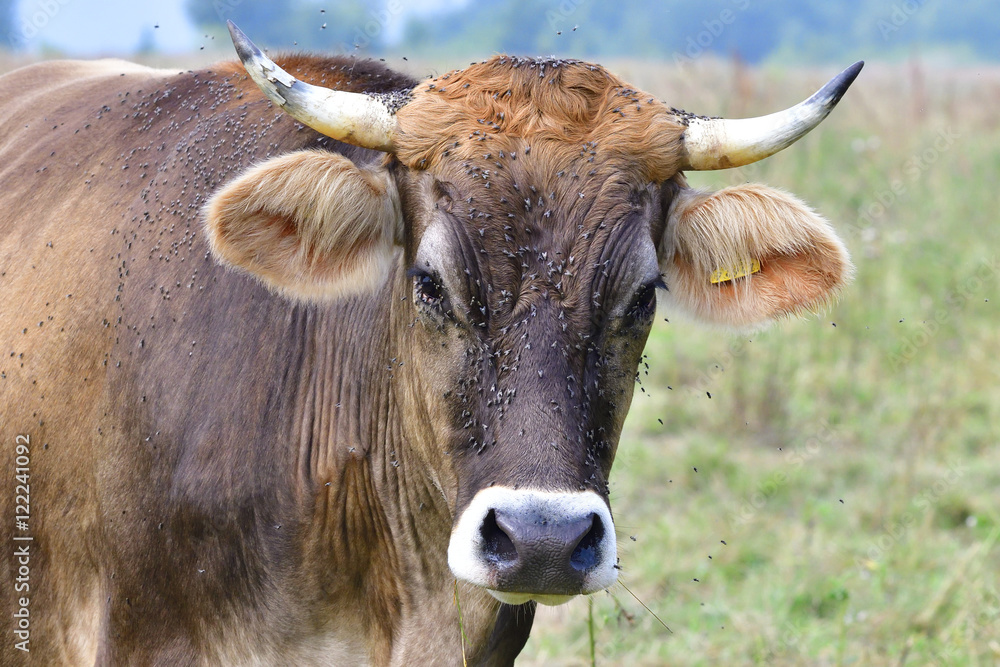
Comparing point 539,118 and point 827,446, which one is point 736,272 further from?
point 827,446

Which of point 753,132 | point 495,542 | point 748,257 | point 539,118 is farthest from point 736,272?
point 495,542

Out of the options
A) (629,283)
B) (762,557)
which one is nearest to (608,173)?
(629,283)

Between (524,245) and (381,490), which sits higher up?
(524,245)

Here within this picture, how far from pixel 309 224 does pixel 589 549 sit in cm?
130

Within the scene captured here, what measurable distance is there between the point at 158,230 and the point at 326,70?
2.96 feet

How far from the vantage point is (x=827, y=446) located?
23.0ft

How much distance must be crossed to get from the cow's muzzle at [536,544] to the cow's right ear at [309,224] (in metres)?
0.94

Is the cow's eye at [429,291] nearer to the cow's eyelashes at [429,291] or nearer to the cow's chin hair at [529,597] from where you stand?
the cow's eyelashes at [429,291]

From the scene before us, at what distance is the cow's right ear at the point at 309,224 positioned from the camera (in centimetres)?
301

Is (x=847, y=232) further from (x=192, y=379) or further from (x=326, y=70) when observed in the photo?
(x=192, y=379)

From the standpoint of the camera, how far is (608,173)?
2.93m

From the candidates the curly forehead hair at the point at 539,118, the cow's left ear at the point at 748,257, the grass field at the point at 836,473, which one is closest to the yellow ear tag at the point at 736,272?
the cow's left ear at the point at 748,257

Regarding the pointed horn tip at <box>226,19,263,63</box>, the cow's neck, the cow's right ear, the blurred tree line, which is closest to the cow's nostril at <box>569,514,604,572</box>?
the cow's neck

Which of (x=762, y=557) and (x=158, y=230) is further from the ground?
(x=158, y=230)
